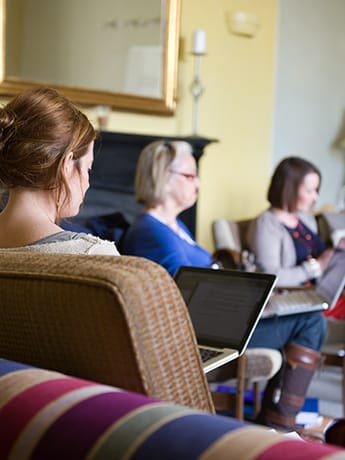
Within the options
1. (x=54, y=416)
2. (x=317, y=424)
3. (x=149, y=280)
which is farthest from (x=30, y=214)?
(x=317, y=424)

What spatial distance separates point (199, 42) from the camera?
15.9ft

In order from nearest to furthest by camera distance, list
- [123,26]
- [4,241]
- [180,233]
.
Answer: [4,241]
[180,233]
[123,26]

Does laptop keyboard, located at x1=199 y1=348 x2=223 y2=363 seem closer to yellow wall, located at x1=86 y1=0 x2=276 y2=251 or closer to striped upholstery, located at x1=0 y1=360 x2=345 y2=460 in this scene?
striped upholstery, located at x1=0 y1=360 x2=345 y2=460

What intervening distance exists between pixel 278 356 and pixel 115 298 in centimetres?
243

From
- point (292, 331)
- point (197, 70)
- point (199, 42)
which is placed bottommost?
point (292, 331)

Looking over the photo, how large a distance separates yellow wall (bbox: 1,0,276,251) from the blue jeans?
1789 millimetres

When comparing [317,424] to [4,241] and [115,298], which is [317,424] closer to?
[4,241]

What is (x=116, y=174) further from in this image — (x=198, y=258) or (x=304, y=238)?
(x=198, y=258)

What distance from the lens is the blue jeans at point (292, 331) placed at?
130 inches

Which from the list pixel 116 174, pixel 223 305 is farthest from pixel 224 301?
pixel 116 174

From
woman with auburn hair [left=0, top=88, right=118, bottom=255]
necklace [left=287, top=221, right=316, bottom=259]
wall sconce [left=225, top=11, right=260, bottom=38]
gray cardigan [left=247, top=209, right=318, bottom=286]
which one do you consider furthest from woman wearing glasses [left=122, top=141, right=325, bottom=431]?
wall sconce [left=225, top=11, right=260, bottom=38]

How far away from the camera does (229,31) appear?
5.26 meters

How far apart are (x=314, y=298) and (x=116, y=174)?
154cm

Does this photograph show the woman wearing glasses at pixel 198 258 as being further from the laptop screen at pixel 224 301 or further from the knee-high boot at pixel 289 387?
the laptop screen at pixel 224 301
